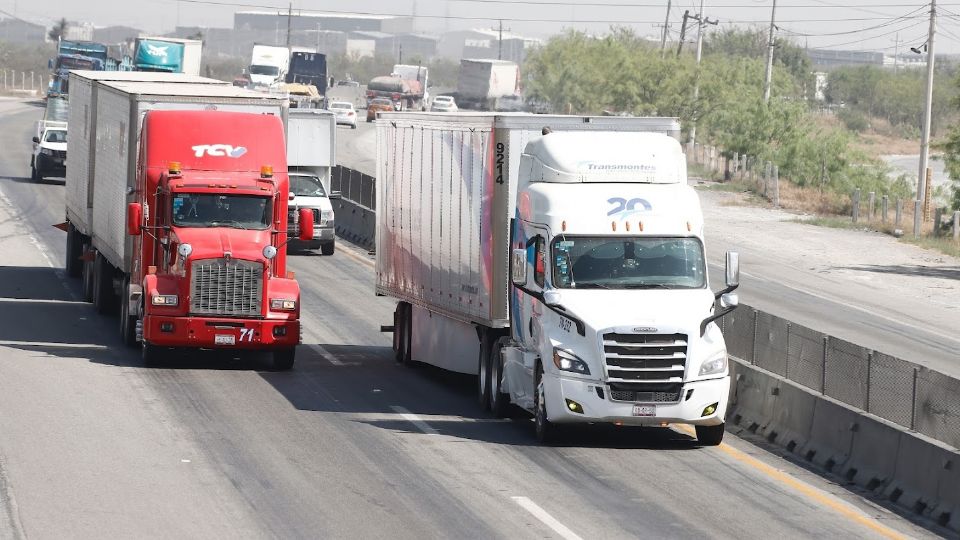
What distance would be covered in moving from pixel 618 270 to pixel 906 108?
168 meters

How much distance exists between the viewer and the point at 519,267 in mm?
17828

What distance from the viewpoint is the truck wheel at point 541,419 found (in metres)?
17.6

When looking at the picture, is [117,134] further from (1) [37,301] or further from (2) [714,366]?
(2) [714,366]

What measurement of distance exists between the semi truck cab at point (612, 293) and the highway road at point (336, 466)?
60 cm

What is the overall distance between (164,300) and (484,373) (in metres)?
4.85

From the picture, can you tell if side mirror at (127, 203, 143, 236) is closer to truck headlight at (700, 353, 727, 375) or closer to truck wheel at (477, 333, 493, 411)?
truck wheel at (477, 333, 493, 411)

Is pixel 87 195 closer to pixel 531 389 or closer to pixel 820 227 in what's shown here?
pixel 531 389

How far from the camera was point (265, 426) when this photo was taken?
1823 centimetres

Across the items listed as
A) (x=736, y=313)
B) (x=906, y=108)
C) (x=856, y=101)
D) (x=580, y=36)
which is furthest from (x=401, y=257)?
(x=856, y=101)

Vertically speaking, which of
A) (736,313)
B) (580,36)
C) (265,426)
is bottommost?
(265,426)

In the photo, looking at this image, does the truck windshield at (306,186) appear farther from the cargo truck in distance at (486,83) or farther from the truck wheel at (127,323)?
the cargo truck in distance at (486,83)

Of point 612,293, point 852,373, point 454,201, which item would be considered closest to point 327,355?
point 454,201

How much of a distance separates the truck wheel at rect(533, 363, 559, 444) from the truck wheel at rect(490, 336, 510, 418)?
1.48 m

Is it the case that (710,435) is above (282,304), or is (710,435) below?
below
